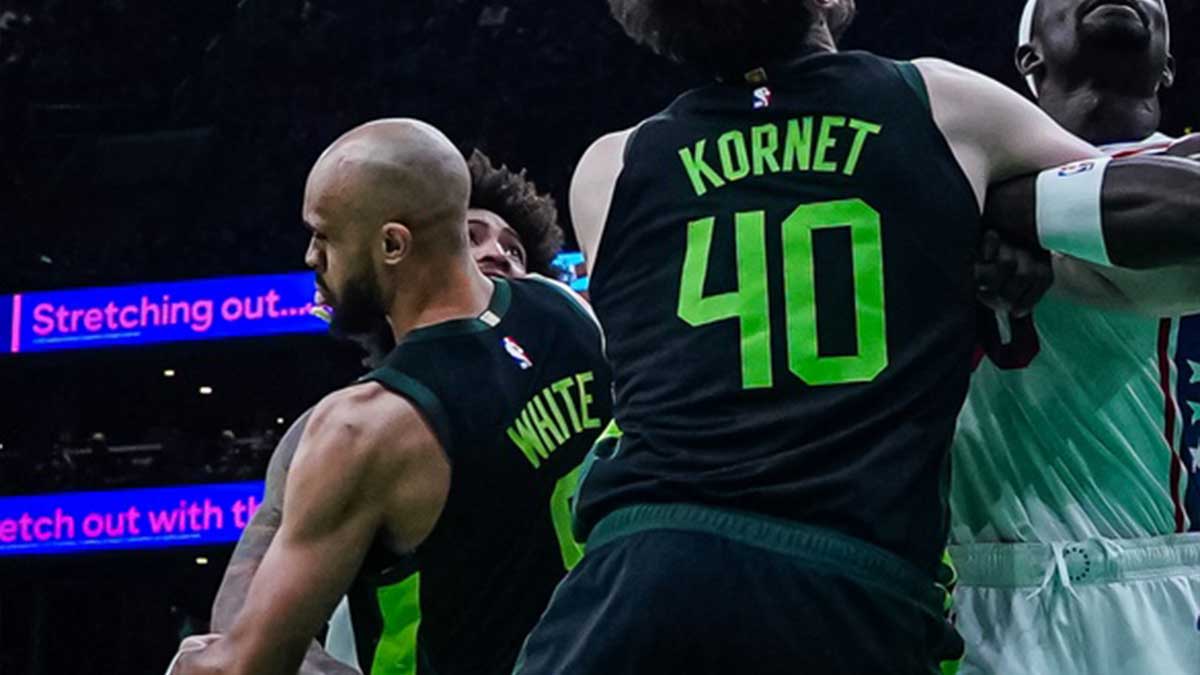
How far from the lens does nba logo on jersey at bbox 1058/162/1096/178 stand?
1930 mm

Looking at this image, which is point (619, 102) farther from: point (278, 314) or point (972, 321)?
point (972, 321)

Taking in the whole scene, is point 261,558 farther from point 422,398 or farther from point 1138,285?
point 1138,285

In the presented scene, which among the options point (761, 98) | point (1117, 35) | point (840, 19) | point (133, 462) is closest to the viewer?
point (761, 98)

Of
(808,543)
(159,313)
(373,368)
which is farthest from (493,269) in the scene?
(159,313)

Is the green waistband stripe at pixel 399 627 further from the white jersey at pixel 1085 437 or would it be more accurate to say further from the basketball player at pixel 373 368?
the white jersey at pixel 1085 437

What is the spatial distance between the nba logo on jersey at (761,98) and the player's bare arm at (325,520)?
0.86 m

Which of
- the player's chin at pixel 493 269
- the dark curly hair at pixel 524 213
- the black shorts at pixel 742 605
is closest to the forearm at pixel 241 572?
the player's chin at pixel 493 269

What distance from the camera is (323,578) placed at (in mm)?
2484

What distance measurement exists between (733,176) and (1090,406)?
0.66 m

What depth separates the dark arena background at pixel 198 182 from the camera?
9891 mm

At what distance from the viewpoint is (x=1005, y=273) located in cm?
194

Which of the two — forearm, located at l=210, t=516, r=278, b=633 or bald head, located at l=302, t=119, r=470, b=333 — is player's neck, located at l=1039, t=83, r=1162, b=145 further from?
forearm, located at l=210, t=516, r=278, b=633

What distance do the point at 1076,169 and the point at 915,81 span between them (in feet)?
0.63

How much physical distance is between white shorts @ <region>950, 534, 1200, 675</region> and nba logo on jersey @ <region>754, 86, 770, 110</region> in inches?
27.7
